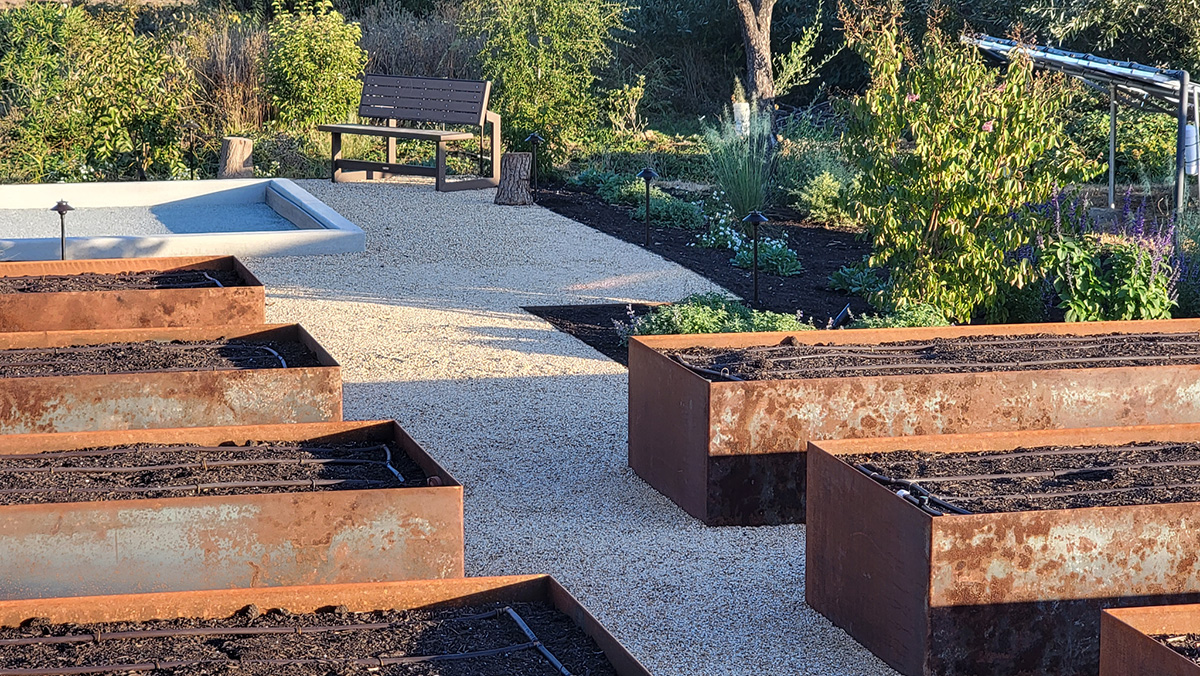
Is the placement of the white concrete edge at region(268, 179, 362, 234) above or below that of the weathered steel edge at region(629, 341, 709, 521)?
above

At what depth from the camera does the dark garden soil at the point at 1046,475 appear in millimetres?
3754

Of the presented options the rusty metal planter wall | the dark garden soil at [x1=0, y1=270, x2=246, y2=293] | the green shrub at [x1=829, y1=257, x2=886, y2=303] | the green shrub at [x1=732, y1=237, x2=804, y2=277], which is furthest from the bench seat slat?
the rusty metal planter wall

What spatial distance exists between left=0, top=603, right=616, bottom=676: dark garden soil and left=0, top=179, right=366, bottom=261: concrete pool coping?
23.8ft

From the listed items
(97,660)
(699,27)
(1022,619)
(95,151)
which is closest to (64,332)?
(97,660)

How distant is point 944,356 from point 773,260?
4.55 meters

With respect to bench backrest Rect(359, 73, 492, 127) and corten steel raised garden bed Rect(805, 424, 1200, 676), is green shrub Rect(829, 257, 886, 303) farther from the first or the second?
bench backrest Rect(359, 73, 492, 127)

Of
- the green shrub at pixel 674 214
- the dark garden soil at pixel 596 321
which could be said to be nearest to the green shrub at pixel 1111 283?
the dark garden soil at pixel 596 321

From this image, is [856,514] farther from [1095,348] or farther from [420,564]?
[1095,348]

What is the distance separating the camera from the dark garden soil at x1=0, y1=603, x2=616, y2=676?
2.78 meters

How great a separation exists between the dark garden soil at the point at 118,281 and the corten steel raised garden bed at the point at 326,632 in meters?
3.59

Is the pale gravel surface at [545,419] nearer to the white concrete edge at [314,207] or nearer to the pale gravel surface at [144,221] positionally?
the white concrete edge at [314,207]

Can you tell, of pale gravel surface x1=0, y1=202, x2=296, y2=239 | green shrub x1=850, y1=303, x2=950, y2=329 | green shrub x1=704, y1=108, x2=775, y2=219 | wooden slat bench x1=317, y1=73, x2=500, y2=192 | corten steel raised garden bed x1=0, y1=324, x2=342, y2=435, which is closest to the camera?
corten steel raised garden bed x1=0, y1=324, x2=342, y2=435

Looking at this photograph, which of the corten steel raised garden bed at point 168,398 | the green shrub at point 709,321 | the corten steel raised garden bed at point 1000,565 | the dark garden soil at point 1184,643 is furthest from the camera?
the green shrub at point 709,321

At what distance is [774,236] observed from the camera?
1142cm
